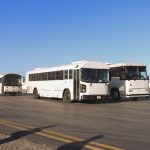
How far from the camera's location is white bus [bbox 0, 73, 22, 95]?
46.2m

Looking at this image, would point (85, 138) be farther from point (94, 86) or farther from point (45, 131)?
point (94, 86)

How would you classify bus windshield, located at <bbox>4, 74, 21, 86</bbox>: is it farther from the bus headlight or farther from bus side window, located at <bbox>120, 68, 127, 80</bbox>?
the bus headlight

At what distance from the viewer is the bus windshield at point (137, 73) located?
A: 30.5m

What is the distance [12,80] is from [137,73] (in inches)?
786

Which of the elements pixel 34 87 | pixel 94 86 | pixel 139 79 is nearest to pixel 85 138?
pixel 94 86

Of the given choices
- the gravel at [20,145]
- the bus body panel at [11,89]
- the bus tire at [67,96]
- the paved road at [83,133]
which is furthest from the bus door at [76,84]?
the bus body panel at [11,89]

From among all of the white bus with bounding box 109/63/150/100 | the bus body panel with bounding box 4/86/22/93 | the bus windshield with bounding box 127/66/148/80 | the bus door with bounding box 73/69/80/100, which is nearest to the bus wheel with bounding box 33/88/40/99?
the white bus with bounding box 109/63/150/100

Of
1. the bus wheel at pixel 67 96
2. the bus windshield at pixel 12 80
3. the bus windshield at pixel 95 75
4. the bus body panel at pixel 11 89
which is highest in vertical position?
the bus windshield at pixel 12 80

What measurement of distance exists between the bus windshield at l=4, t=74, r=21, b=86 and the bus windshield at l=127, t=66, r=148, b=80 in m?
19.4

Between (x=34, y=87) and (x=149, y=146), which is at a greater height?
(x=34, y=87)

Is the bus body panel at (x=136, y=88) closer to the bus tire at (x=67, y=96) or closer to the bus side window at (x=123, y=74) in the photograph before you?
the bus side window at (x=123, y=74)

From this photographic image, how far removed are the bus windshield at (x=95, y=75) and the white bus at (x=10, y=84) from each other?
790 inches

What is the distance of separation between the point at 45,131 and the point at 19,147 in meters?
3.37

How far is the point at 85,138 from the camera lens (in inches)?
452
